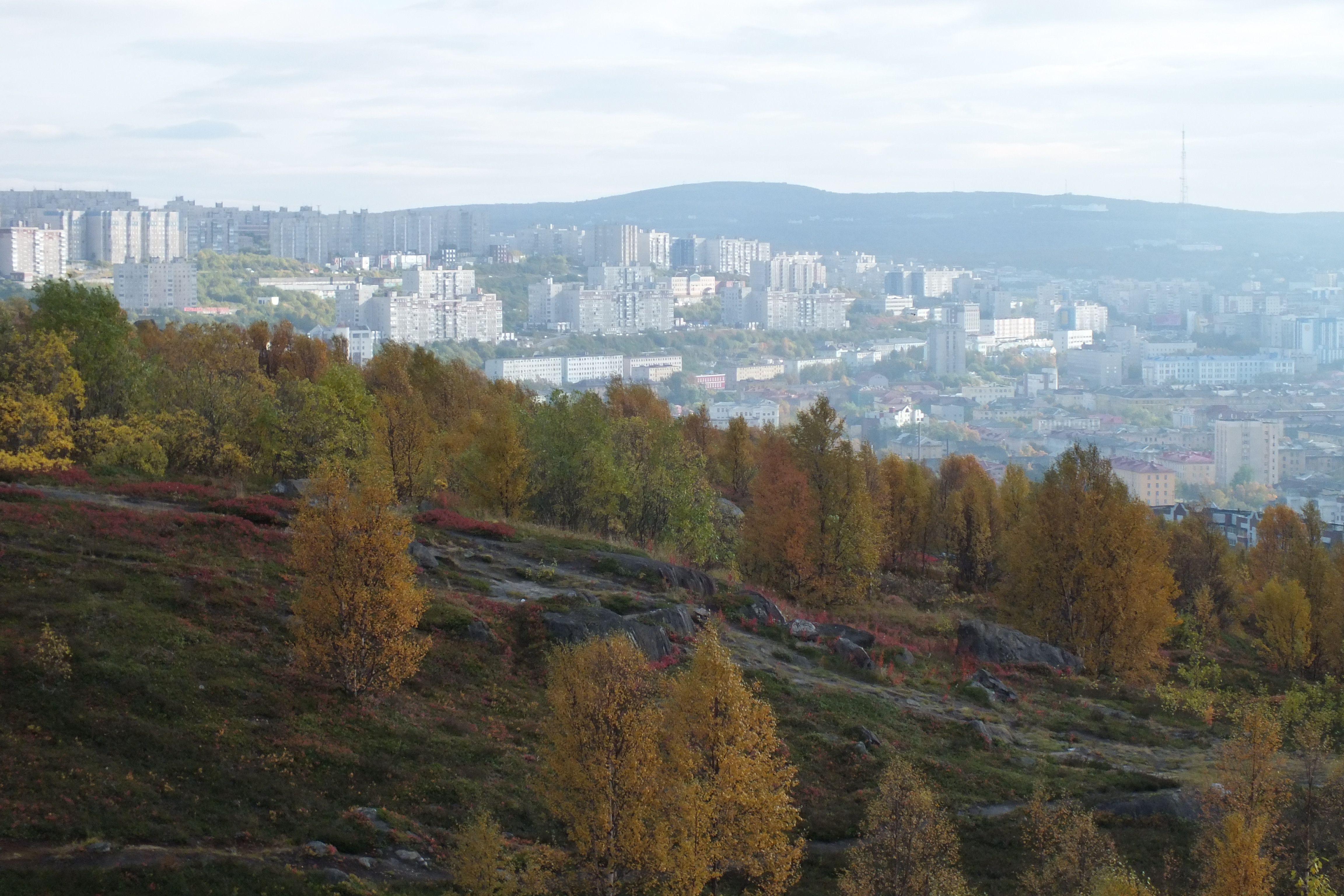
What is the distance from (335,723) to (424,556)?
9086mm

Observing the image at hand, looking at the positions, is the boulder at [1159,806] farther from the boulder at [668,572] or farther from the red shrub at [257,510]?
the red shrub at [257,510]

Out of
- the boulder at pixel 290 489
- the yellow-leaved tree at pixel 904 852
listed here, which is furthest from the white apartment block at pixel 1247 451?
the yellow-leaved tree at pixel 904 852

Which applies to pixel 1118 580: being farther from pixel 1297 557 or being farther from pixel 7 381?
pixel 7 381

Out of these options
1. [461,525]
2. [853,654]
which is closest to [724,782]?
[853,654]

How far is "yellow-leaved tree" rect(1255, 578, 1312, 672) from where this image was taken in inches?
1516

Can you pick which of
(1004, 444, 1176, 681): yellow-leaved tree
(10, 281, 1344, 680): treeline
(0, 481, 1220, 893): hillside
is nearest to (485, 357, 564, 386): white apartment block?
(10, 281, 1344, 680): treeline

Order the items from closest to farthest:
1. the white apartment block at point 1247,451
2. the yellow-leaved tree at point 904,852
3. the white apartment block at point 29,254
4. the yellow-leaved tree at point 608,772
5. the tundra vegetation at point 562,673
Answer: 1. the yellow-leaved tree at point 608,772
2. the tundra vegetation at point 562,673
3. the yellow-leaved tree at point 904,852
4. the white apartment block at point 1247,451
5. the white apartment block at point 29,254

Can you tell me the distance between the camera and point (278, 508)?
27109 mm

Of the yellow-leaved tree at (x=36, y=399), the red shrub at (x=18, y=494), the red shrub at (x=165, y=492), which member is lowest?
the red shrub at (x=165, y=492)

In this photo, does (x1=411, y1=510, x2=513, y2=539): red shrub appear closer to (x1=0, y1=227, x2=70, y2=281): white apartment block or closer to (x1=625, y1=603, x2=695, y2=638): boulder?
(x1=625, y1=603, x2=695, y2=638): boulder

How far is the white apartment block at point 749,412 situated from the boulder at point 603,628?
133 meters

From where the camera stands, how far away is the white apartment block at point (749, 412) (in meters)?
164

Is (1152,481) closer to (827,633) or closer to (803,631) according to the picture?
(827,633)

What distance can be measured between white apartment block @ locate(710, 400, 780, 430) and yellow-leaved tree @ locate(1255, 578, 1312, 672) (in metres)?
119
